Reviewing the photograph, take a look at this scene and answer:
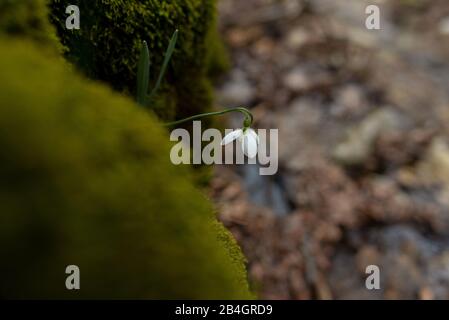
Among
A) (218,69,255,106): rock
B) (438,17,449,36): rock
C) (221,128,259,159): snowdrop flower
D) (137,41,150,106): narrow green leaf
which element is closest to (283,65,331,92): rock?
(218,69,255,106): rock

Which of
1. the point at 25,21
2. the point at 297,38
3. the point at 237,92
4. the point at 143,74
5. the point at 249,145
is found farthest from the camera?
the point at 297,38

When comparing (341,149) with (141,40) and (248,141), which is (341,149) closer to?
(248,141)

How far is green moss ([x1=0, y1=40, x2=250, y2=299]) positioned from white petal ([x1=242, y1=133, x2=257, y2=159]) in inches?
29.0

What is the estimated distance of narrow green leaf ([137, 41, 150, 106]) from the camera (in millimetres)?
1296

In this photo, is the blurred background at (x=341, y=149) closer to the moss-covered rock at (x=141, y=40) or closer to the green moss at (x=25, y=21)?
the moss-covered rock at (x=141, y=40)

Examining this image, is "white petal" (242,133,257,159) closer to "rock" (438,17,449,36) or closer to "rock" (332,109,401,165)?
"rock" (332,109,401,165)

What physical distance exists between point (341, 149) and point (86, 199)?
6.58 ft

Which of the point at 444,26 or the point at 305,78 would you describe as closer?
the point at 305,78

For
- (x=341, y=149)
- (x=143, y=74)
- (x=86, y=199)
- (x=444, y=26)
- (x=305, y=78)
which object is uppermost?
(x=444, y=26)

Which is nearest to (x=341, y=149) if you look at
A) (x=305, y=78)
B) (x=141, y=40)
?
(x=305, y=78)

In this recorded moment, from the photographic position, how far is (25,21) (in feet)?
2.71

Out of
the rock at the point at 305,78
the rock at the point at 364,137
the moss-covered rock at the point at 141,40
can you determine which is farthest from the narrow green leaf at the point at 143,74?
the rock at the point at 305,78

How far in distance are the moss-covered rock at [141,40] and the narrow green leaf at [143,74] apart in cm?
13
